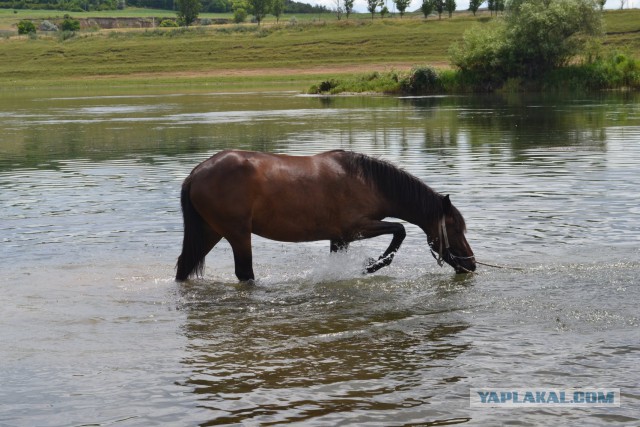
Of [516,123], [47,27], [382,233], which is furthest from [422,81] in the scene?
[47,27]

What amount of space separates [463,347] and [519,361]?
1.99 feet

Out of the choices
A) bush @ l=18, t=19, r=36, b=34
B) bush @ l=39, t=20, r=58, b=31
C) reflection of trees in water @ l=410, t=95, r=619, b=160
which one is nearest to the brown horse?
reflection of trees in water @ l=410, t=95, r=619, b=160

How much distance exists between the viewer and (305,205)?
10477 millimetres

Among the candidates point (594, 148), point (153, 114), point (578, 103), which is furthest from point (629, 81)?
point (594, 148)

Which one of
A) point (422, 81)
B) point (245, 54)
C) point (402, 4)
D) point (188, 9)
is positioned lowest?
point (422, 81)

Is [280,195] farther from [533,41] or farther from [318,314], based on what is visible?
[533,41]

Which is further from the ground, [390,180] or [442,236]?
[390,180]

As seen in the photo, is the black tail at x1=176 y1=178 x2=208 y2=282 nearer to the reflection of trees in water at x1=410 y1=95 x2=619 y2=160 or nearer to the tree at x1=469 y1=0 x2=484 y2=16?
the reflection of trees in water at x1=410 y1=95 x2=619 y2=160

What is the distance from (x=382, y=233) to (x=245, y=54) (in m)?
98.1

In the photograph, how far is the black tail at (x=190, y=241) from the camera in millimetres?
10438

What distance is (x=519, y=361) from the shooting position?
23.9ft

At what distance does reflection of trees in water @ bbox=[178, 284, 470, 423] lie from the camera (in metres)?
6.61

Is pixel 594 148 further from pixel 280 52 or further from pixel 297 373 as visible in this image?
pixel 280 52

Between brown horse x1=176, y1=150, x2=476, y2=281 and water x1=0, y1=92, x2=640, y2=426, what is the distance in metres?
0.38
